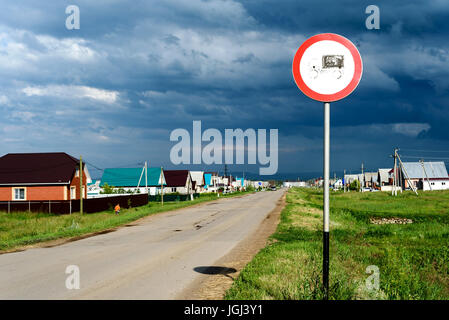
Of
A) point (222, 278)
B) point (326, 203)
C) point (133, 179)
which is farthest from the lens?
point (133, 179)

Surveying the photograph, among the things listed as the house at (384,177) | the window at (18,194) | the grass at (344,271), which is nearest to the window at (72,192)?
the window at (18,194)

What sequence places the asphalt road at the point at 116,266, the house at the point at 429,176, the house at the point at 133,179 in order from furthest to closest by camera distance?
the house at the point at 429,176, the house at the point at 133,179, the asphalt road at the point at 116,266

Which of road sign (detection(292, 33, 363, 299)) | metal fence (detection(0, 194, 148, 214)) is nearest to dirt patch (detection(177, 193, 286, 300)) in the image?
road sign (detection(292, 33, 363, 299))

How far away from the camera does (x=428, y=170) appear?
100125 millimetres

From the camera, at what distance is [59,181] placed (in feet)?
127

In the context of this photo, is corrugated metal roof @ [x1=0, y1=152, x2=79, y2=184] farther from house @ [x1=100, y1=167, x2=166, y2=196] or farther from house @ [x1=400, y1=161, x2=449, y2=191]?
house @ [x1=400, y1=161, x2=449, y2=191]

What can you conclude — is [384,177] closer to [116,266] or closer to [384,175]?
[384,175]

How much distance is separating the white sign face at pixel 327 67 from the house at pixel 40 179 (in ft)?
124

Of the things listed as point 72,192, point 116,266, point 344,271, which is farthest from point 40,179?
point 344,271

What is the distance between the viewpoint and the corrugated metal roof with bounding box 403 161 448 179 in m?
99.5

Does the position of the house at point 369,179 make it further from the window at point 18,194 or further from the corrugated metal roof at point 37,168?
the window at point 18,194

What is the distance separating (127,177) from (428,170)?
76035 millimetres

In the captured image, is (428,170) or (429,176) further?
(428,170)

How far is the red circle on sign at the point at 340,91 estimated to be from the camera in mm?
4684
